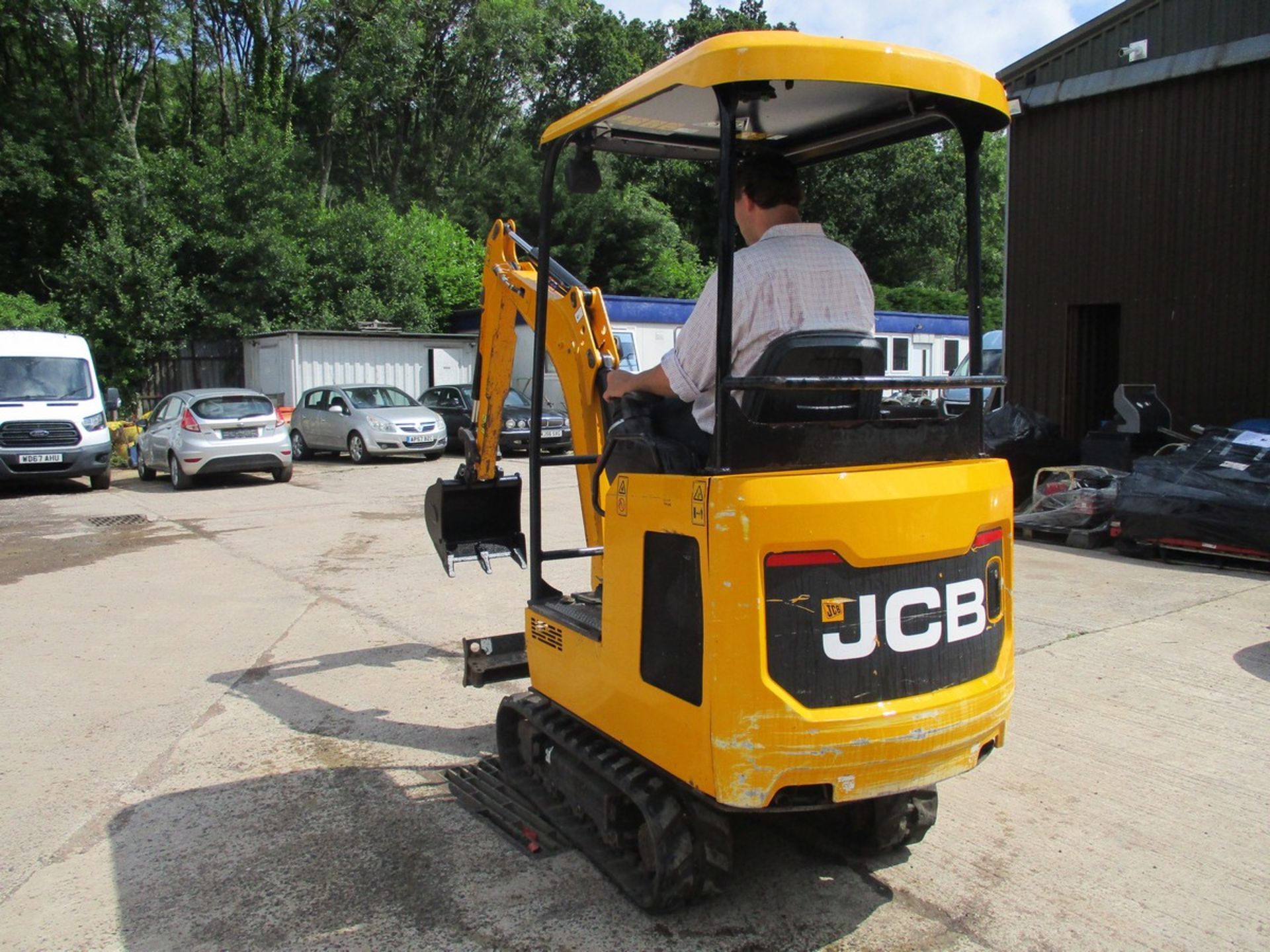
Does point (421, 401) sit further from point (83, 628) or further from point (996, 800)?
point (996, 800)

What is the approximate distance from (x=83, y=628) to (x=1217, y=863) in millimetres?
7236

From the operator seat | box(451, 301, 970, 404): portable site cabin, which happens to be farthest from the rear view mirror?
box(451, 301, 970, 404): portable site cabin

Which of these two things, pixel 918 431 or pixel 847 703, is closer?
pixel 847 703

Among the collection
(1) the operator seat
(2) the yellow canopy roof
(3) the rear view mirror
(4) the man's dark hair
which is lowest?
(1) the operator seat

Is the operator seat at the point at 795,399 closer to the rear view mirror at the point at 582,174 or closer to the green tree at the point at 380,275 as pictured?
the rear view mirror at the point at 582,174

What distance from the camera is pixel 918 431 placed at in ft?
11.0

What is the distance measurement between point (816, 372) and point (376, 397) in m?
18.3

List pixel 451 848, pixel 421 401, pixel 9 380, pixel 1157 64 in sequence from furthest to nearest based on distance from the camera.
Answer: pixel 421 401 < pixel 9 380 < pixel 1157 64 < pixel 451 848

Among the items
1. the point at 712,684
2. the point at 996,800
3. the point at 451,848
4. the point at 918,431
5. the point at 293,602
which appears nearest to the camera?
the point at 712,684

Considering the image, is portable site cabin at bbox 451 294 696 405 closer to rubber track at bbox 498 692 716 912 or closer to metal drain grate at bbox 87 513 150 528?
metal drain grate at bbox 87 513 150 528

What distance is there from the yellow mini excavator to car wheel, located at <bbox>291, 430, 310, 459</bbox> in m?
18.4

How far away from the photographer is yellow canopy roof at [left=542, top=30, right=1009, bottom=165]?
9.63 feet

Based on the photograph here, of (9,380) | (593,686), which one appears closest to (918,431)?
(593,686)

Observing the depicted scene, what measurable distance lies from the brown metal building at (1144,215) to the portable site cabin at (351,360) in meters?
14.2
